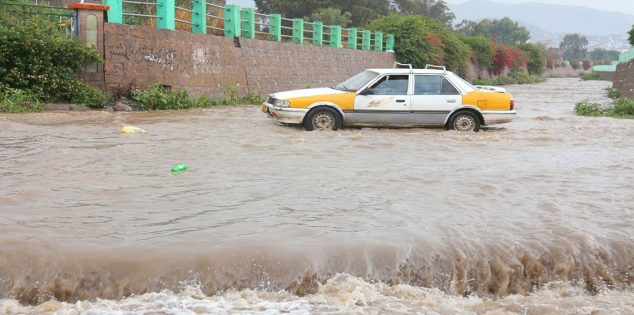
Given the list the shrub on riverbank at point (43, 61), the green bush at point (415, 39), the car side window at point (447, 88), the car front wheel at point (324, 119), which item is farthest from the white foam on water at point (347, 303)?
the green bush at point (415, 39)

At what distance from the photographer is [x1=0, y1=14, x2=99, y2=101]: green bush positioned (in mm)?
13297

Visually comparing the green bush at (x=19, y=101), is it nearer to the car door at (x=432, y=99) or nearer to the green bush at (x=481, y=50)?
the car door at (x=432, y=99)

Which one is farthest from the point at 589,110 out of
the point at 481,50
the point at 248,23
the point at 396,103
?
the point at 481,50

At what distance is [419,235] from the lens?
505 cm

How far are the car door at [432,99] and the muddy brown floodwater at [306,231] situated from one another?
2.55 meters

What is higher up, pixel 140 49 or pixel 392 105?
pixel 140 49

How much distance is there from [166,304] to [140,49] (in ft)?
42.2

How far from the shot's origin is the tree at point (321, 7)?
187 ft

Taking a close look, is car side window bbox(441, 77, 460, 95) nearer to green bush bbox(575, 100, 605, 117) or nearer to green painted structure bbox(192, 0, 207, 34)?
green bush bbox(575, 100, 605, 117)

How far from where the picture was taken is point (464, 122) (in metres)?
12.3

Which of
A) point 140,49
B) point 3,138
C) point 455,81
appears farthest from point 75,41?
point 455,81

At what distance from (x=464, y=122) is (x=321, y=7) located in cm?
4664

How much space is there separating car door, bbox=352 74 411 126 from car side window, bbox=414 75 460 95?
21 cm

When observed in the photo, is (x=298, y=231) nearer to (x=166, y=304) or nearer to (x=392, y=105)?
(x=166, y=304)
